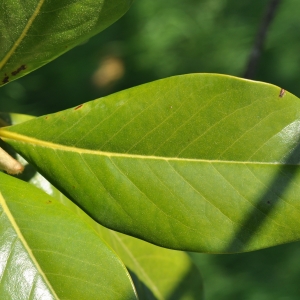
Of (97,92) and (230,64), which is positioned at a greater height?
(97,92)

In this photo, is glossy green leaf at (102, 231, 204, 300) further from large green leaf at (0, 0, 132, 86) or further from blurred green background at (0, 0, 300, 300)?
blurred green background at (0, 0, 300, 300)

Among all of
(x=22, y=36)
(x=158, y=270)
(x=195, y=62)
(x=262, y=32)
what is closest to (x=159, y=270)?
(x=158, y=270)

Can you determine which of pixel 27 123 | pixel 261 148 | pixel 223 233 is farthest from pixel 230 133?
pixel 27 123

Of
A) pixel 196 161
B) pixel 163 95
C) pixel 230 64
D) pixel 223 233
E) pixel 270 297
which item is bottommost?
pixel 270 297

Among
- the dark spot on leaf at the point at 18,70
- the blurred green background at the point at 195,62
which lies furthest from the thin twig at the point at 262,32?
the blurred green background at the point at 195,62

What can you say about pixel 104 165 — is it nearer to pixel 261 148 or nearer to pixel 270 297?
pixel 261 148

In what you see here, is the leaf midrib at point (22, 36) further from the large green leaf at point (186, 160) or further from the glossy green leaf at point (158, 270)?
the glossy green leaf at point (158, 270)

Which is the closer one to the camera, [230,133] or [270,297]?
[230,133]
